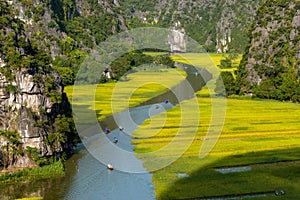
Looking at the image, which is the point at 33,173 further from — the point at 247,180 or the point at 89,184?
the point at 247,180

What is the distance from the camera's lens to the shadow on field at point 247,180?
49.0 meters

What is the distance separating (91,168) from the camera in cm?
5947

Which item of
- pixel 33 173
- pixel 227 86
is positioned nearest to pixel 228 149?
pixel 33 173

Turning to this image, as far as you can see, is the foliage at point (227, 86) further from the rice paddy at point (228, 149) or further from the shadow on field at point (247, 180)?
the shadow on field at point (247, 180)

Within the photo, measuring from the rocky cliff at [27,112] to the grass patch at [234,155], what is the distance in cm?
1134

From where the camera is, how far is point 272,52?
140 metres

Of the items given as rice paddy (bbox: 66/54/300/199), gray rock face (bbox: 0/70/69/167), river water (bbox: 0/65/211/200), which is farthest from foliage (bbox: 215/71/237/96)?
gray rock face (bbox: 0/70/69/167)

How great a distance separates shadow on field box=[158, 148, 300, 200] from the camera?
49031 millimetres

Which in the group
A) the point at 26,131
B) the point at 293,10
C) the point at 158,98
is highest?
the point at 293,10

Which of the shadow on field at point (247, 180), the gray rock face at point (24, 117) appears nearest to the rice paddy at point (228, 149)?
the shadow on field at point (247, 180)

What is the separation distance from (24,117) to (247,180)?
1046 inches

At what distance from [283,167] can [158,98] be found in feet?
199

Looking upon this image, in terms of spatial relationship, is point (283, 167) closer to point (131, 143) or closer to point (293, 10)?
point (131, 143)

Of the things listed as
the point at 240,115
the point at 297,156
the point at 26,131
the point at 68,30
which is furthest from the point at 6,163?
the point at 68,30
